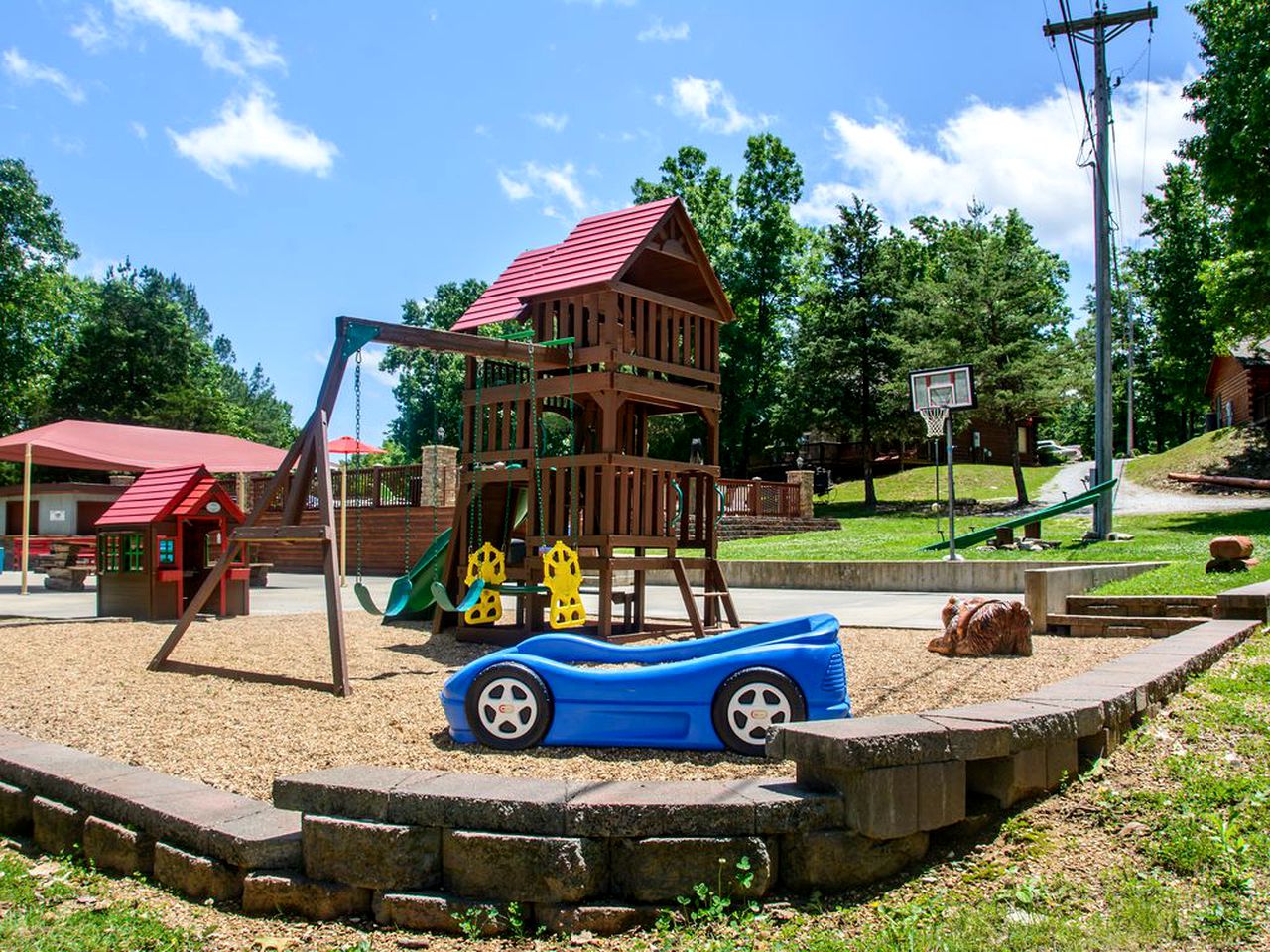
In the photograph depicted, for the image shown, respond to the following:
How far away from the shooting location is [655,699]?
5211mm

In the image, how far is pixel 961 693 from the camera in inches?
259

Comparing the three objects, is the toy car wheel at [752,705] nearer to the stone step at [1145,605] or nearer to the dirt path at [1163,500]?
the stone step at [1145,605]

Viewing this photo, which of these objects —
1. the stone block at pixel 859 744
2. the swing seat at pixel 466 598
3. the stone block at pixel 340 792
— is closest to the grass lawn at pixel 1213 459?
the swing seat at pixel 466 598

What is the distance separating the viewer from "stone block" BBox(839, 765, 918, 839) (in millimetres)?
3844

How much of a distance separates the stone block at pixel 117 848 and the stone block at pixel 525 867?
4.65ft

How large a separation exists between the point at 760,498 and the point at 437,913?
29544 mm

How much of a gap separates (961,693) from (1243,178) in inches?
862

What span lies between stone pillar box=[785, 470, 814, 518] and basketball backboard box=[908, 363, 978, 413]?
44.9 ft

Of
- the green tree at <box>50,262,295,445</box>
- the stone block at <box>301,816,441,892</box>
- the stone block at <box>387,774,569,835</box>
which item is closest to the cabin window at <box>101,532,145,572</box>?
the stone block at <box>301,816,441,892</box>

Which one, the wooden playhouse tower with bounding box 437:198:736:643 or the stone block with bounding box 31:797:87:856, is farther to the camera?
the wooden playhouse tower with bounding box 437:198:736:643

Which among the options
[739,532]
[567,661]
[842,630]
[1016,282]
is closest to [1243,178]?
[1016,282]

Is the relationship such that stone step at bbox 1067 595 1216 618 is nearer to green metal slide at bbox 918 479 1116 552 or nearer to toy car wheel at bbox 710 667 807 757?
toy car wheel at bbox 710 667 807 757

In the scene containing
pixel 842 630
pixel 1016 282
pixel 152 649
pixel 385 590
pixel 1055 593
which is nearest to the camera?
pixel 152 649

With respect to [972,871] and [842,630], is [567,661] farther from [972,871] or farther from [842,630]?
[842,630]
